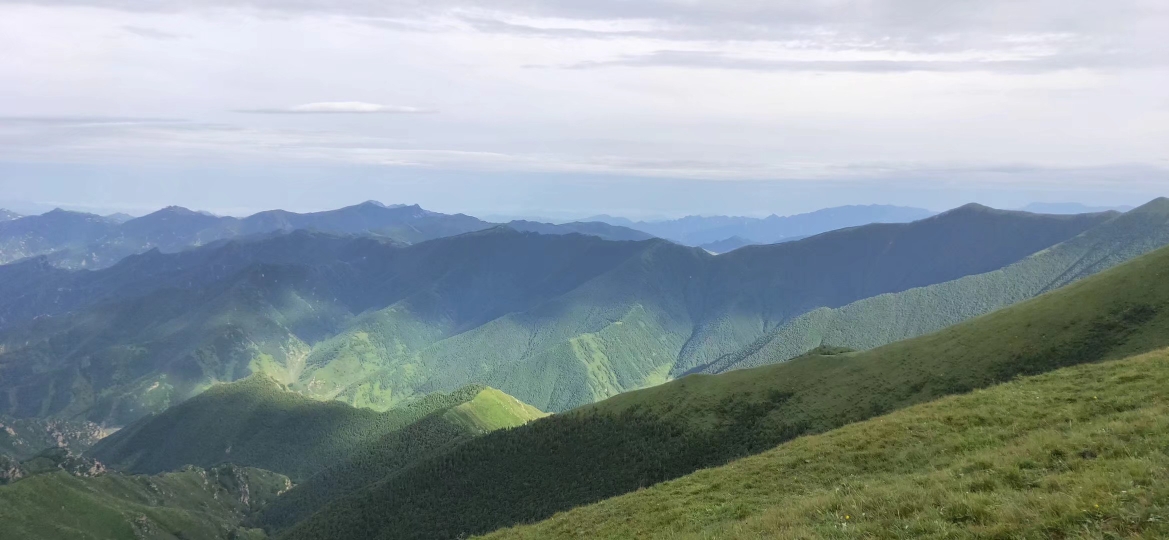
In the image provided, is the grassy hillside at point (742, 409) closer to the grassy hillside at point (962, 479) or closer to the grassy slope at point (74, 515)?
the grassy hillside at point (962, 479)

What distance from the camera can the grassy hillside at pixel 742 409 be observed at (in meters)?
99.8

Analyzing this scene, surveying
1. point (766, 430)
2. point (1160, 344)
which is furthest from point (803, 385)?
point (1160, 344)

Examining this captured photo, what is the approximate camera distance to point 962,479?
2680 cm

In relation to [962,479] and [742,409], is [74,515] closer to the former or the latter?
[742,409]

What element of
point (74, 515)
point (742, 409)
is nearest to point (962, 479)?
point (742, 409)

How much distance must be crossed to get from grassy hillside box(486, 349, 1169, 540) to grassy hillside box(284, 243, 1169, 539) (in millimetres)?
56488

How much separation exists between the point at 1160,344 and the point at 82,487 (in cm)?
26546

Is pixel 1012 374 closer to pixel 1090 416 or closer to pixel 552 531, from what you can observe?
pixel 1090 416

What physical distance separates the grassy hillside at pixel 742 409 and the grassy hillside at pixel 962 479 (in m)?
56.5

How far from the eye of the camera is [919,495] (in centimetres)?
2497

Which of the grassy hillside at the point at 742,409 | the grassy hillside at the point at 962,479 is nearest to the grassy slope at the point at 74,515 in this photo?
the grassy hillside at the point at 742,409

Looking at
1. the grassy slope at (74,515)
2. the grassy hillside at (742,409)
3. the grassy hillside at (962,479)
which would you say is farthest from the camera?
the grassy slope at (74,515)

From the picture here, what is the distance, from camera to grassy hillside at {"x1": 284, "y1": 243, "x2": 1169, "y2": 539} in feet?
327

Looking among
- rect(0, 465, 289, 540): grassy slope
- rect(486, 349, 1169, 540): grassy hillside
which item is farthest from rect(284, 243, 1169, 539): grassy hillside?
rect(0, 465, 289, 540): grassy slope
